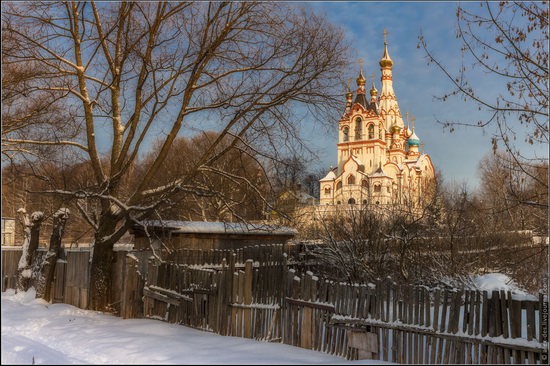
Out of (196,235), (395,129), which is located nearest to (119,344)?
(196,235)

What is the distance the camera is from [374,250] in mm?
14562

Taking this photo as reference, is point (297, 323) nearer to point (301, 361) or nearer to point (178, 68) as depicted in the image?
point (301, 361)

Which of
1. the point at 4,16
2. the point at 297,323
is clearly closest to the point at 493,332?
the point at 297,323

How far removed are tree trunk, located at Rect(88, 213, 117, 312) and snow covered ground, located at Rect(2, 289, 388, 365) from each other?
672 mm

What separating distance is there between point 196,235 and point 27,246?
4.45 m

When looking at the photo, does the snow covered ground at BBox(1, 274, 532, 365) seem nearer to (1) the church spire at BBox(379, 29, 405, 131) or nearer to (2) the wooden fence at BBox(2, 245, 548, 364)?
(2) the wooden fence at BBox(2, 245, 548, 364)

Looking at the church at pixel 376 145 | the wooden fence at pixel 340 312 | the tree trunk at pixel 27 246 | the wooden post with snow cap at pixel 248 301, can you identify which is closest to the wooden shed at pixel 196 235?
the wooden fence at pixel 340 312

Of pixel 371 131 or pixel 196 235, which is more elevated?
pixel 371 131

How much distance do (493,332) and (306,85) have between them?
6675mm

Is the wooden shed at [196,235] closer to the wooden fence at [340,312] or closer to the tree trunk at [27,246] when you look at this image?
the wooden fence at [340,312]

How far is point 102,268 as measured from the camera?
11984mm

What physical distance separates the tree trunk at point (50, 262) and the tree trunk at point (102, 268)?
151 cm

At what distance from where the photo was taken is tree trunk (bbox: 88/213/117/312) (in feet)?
39.0

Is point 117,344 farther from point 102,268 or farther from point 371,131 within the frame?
point 371,131
